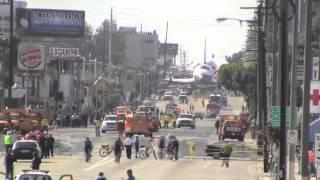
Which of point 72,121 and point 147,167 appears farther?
point 72,121

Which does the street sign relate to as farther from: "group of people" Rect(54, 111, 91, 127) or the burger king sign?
the burger king sign

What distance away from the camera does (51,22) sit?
124 meters

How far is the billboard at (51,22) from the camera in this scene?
123750 millimetres

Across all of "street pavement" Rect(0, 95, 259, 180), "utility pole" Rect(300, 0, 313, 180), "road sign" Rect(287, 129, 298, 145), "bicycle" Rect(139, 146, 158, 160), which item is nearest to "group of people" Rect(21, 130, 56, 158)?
"street pavement" Rect(0, 95, 259, 180)

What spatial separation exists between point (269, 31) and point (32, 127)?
19.3 m

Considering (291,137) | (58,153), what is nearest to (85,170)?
(58,153)

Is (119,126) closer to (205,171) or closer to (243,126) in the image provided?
(243,126)

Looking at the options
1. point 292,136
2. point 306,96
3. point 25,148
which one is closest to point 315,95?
point 306,96

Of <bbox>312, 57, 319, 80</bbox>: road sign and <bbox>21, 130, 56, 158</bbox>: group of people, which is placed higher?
<bbox>312, 57, 319, 80</bbox>: road sign

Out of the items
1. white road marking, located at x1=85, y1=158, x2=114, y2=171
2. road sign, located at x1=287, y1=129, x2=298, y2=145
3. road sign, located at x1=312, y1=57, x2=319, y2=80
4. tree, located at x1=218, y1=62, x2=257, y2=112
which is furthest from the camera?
tree, located at x1=218, y1=62, x2=257, y2=112

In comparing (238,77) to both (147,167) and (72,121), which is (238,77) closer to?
(72,121)

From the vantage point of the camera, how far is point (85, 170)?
4444cm

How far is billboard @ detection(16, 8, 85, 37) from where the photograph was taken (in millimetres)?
123750

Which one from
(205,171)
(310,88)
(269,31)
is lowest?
(205,171)
